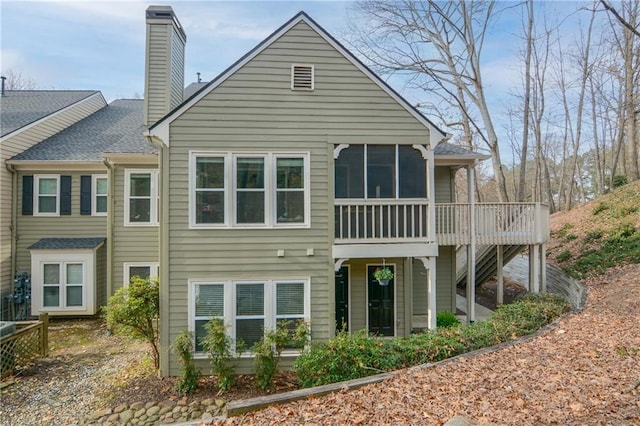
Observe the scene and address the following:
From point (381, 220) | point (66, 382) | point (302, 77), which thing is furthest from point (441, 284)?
point (66, 382)

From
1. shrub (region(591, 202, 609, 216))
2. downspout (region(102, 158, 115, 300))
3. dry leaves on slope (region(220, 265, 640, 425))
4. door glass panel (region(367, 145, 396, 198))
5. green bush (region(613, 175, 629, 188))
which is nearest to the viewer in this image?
dry leaves on slope (region(220, 265, 640, 425))

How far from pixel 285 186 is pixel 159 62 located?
16.1 feet

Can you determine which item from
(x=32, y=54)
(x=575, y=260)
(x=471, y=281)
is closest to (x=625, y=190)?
(x=575, y=260)

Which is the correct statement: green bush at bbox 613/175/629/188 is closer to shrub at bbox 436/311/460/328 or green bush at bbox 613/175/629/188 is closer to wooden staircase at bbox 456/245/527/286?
wooden staircase at bbox 456/245/527/286

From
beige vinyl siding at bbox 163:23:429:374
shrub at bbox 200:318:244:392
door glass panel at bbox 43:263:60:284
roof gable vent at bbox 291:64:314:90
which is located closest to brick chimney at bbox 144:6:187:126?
beige vinyl siding at bbox 163:23:429:374

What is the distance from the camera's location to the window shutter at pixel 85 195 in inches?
478

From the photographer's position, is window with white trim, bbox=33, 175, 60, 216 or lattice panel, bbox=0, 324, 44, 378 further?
window with white trim, bbox=33, 175, 60, 216

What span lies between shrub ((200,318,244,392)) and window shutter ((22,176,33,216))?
9212 mm

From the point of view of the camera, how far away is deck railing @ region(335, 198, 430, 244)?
27.3 ft

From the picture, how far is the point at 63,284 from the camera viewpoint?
11.5 metres

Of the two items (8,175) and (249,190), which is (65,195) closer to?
(8,175)

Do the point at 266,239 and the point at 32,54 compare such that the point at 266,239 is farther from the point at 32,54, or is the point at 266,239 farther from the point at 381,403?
the point at 32,54

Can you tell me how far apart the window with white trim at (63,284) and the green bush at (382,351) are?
28.9 ft

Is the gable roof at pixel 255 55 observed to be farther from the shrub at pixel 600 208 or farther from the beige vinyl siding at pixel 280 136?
the shrub at pixel 600 208
